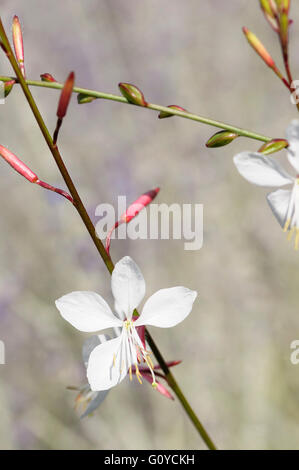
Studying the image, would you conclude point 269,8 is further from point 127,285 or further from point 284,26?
point 127,285

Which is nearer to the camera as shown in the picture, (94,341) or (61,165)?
(61,165)

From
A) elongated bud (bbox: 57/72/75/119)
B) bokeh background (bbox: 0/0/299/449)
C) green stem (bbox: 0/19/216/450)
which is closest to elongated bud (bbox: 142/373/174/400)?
green stem (bbox: 0/19/216/450)

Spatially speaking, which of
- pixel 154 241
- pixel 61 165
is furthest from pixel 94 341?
pixel 154 241

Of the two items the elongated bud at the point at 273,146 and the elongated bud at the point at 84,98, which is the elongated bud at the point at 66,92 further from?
the elongated bud at the point at 273,146

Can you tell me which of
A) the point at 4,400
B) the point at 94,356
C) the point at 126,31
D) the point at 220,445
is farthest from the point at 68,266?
the point at 94,356

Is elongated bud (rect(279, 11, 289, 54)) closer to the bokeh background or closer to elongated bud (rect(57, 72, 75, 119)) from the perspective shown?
elongated bud (rect(57, 72, 75, 119))

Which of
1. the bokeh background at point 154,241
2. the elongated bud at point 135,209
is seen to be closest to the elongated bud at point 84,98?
the elongated bud at point 135,209
